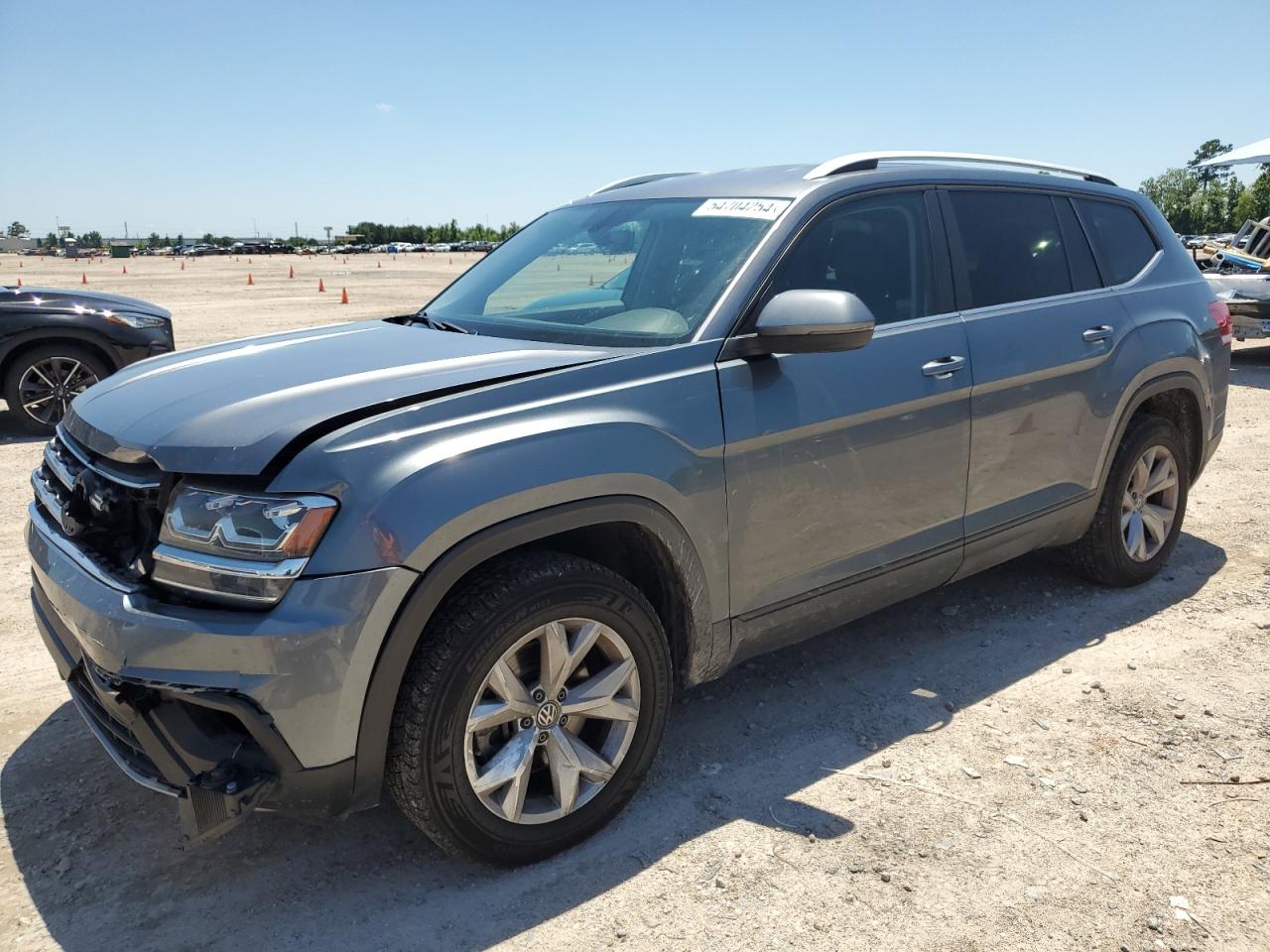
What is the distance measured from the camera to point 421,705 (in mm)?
2445

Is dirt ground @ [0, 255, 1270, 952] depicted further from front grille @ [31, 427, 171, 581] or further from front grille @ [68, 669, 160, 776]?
front grille @ [31, 427, 171, 581]

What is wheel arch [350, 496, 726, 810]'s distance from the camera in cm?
239

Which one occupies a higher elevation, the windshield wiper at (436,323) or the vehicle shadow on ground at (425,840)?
the windshield wiper at (436,323)

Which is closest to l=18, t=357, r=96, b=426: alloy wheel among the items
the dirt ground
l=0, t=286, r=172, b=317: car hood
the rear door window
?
l=0, t=286, r=172, b=317: car hood

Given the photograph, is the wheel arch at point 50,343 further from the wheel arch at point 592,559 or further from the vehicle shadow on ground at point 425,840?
the wheel arch at point 592,559

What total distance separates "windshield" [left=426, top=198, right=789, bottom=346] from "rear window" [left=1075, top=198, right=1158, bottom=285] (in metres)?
1.95

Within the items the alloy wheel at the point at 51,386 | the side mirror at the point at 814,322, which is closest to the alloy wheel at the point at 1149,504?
the side mirror at the point at 814,322

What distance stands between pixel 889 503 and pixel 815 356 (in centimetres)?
62

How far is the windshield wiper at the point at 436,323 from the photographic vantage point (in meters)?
3.56

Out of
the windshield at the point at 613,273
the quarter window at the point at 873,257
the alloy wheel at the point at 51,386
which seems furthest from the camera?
the alloy wheel at the point at 51,386

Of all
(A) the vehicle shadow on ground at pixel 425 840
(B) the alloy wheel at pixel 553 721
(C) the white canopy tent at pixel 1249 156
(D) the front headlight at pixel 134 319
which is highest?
(C) the white canopy tent at pixel 1249 156

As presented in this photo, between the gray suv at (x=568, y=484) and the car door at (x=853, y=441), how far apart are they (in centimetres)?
1

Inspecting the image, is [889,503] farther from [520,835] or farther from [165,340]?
[165,340]

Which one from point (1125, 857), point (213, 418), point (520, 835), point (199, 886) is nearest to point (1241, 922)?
point (1125, 857)
